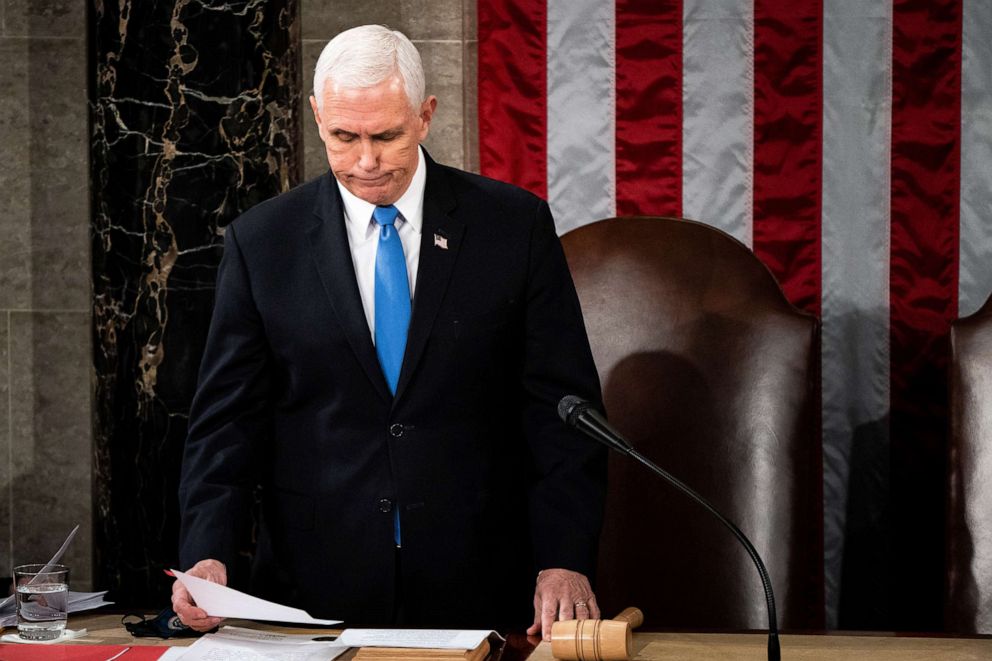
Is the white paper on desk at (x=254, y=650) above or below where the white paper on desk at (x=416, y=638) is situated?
below

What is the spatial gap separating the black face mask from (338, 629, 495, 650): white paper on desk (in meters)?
0.26

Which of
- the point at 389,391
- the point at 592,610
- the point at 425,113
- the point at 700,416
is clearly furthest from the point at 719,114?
the point at 592,610

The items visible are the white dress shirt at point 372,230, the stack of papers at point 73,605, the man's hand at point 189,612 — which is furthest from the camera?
the white dress shirt at point 372,230

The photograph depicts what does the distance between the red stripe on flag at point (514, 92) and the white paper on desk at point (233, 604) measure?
5.64ft

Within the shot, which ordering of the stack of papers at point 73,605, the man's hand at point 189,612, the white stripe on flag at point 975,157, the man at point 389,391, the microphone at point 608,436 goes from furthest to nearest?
the white stripe on flag at point 975,157 → the man at point 389,391 → the stack of papers at point 73,605 → the man's hand at point 189,612 → the microphone at point 608,436

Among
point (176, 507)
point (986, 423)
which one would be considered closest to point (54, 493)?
point (176, 507)

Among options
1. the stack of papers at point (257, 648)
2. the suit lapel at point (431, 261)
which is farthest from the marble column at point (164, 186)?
the stack of papers at point (257, 648)

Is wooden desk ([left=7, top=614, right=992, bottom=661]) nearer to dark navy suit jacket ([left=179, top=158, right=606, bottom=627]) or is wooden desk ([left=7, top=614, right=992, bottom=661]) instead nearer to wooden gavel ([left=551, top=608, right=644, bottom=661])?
wooden gavel ([left=551, top=608, right=644, bottom=661])

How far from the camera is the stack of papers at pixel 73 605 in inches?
73.5

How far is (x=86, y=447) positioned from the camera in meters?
3.26

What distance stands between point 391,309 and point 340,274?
4.3 inches

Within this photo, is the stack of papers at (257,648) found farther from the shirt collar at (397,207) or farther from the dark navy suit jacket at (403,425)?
the shirt collar at (397,207)

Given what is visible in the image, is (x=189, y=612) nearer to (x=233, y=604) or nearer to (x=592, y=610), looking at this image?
(x=233, y=604)

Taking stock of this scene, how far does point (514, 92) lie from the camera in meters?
3.12
